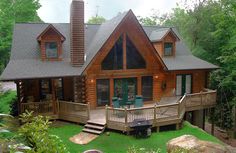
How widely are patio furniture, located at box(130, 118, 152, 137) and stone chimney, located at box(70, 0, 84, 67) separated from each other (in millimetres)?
5903

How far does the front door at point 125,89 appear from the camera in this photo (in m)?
18.5

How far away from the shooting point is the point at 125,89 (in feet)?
61.8

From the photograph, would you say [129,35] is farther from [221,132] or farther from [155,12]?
[155,12]

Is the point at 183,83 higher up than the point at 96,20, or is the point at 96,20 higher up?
the point at 96,20

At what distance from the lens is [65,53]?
1869 cm

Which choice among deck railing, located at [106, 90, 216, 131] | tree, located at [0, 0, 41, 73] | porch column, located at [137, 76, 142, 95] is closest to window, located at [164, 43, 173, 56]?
porch column, located at [137, 76, 142, 95]

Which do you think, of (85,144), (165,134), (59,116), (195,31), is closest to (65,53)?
(59,116)

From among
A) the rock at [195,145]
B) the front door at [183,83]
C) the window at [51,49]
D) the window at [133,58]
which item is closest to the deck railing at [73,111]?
the window at [51,49]

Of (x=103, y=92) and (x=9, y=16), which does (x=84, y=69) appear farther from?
(x=9, y=16)

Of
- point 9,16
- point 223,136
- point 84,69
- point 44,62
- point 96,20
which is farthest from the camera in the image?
point 96,20

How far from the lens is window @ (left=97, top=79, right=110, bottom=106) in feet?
59.0

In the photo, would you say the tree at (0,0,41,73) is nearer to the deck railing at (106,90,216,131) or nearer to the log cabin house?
the log cabin house

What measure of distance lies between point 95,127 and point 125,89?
16.0 ft

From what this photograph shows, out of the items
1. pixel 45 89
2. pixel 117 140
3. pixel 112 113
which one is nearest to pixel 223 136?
pixel 112 113
